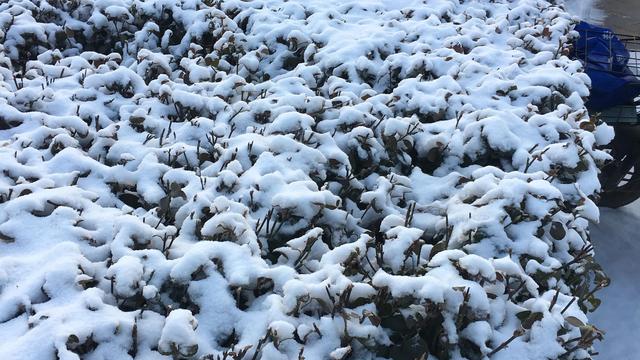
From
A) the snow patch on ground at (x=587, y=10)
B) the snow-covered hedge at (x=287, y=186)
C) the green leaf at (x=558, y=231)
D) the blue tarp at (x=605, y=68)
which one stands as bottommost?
the snow patch on ground at (x=587, y=10)

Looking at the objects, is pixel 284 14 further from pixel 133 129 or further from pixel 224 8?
pixel 133 129

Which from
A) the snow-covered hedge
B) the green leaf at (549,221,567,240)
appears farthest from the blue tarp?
the green leaf at (549,221,567,240)

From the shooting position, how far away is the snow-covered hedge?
190cm

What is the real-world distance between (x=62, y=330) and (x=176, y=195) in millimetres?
837

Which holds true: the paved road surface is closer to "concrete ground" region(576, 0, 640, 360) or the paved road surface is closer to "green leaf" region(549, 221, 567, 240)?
"concrete ground" region(576, 0, 640, 360)

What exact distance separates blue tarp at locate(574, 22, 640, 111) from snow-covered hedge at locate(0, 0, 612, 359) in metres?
0.53

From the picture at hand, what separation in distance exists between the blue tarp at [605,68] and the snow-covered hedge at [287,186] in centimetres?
53

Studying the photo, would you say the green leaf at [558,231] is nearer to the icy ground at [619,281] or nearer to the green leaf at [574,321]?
the green leaf at [574,321]

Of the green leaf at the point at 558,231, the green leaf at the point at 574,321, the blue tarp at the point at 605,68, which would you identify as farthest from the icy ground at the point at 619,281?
the green leaf at the point at 574,321

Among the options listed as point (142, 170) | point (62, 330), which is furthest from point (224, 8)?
point (62, 330)

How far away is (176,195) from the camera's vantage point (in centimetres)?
239

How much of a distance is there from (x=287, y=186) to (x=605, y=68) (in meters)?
3.57

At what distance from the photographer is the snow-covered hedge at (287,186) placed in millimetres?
1896

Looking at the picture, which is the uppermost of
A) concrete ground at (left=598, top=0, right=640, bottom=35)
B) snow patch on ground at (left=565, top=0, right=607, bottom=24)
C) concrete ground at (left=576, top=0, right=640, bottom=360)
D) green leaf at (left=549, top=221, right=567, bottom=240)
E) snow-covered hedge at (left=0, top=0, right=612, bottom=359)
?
snow-covered hedge at (left=0, top=0, right=612, bottom=359)
